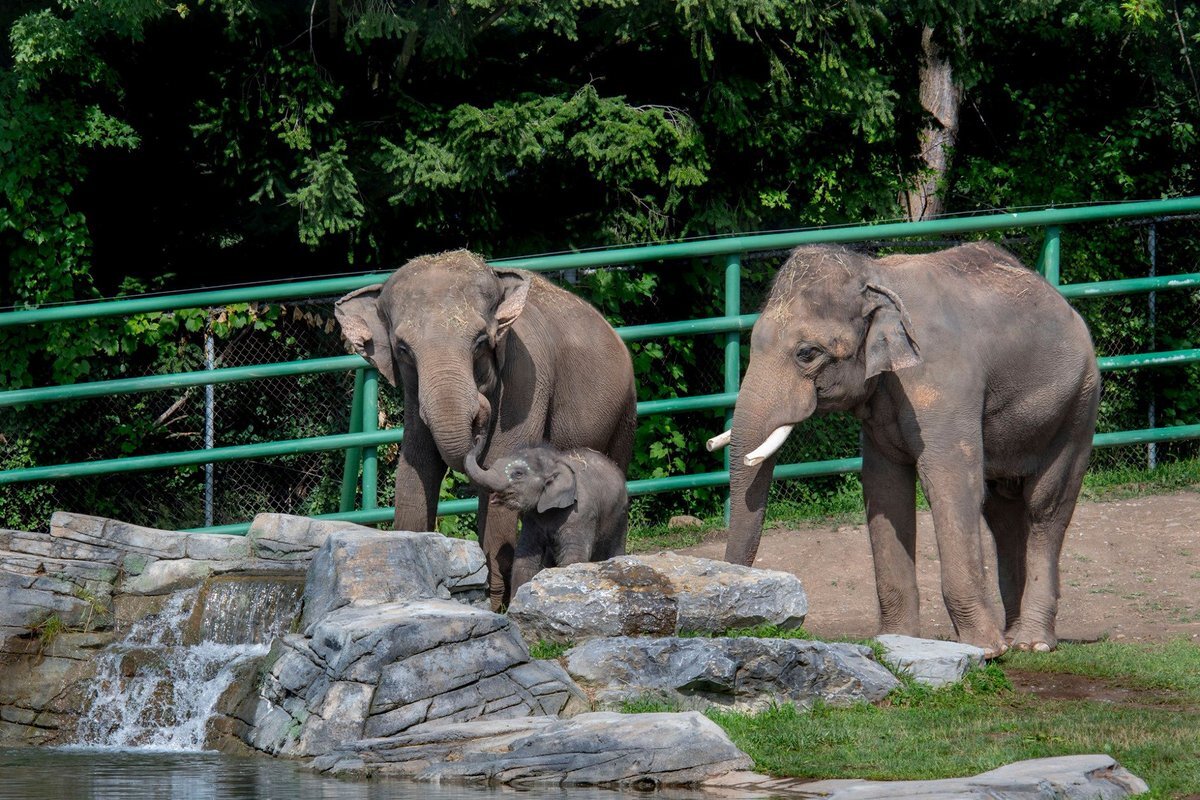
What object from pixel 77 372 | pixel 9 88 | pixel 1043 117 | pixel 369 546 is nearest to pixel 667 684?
pixel 369 546

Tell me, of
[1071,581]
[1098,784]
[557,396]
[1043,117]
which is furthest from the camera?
[1043,117]

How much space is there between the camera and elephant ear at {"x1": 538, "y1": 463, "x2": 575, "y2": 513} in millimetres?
10203

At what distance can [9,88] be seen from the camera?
14266mm

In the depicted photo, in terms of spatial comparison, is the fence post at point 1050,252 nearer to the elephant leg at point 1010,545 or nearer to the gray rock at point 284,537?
the elephant leg at point 1010,545

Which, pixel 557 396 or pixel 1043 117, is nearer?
pixel 557 396

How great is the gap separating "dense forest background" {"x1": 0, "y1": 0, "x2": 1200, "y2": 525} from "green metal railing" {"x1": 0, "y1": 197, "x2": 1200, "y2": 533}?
938mm

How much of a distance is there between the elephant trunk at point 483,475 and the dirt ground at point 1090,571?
211cm

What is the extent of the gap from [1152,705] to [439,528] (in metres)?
6.51

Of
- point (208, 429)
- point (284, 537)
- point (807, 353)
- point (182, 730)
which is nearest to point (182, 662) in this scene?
point (182, 730)

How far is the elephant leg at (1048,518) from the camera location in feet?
34.6

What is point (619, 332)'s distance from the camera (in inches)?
503

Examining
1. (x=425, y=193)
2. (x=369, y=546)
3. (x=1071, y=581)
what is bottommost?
(x=1071, y=581)

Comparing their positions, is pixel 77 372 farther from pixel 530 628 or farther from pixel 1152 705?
pixel 1152 705

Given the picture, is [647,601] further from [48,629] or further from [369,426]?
[369,426]
